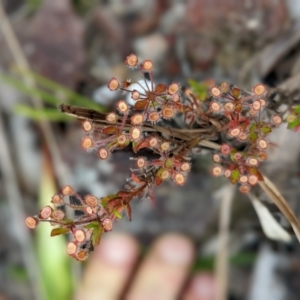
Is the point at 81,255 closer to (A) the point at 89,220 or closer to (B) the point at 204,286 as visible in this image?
(A) the point at 89,220

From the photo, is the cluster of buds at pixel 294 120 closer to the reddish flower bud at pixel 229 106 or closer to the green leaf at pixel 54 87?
the reddish flower bud at pixel 229 106

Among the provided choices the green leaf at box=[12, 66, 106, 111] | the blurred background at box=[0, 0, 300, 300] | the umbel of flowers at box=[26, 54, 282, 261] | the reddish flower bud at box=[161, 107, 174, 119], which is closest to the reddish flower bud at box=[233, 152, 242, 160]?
the umbel of flowers at box=[26, 54, 282, 261]

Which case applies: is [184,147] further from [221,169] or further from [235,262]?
[235,262]

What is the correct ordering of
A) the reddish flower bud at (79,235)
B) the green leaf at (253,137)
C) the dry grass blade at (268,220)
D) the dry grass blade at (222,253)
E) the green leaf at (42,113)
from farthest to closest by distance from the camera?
1. the green leaf at (42,113)
2. the dry grass blade at (222,253)
3. the dry grass blade at (268,220)
4. the green leaf at (253,137)
5. the reddish flower bud at (79,235)

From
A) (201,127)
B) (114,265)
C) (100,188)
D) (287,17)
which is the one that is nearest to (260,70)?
(287,17)

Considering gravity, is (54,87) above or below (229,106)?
above

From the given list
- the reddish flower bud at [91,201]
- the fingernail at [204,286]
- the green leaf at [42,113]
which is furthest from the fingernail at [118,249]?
the reddish flower bud at [91,201]

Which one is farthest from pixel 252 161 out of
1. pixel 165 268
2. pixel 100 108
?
pixel 165 268
